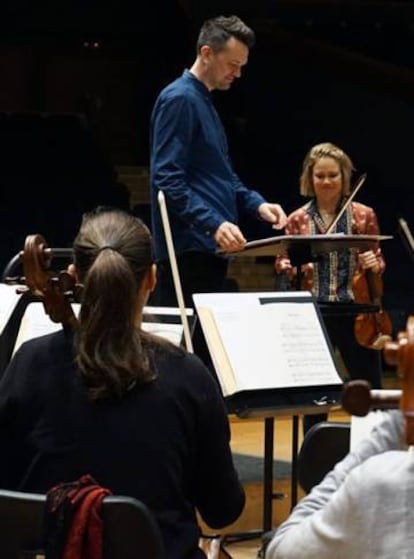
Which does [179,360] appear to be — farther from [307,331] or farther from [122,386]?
[307,331]

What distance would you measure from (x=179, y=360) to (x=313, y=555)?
0.56 meters

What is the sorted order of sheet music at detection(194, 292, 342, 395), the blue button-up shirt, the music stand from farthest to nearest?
the blue button-up shirt < the music stand < sheet music at detection(194, 292, 342, 395)

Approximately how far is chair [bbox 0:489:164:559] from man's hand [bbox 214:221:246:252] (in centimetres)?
148

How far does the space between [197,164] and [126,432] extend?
164 cm

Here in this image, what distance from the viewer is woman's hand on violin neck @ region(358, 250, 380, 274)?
150 inches

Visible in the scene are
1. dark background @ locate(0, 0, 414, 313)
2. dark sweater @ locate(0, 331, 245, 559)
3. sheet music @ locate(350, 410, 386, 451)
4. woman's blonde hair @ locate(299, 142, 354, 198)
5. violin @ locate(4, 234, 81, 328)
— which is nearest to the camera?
dark sweater @ locate(0, 331, 245, 559)

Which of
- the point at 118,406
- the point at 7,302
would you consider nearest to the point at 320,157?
the point at 7,302

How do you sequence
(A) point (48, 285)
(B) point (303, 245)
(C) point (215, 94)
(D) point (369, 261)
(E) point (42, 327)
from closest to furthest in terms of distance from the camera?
(A) point (48, 285) < (E) point (42, 327) < (B) point (303, 245) < (D) point (369, 261) < (C) point (215, 94)

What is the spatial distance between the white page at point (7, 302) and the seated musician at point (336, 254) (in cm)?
129

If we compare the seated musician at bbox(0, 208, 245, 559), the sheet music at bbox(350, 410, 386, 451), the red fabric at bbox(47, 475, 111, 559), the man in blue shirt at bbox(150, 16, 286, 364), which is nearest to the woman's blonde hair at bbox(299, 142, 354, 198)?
the man in blue shirt at bbox(150, 16, 286, 364)

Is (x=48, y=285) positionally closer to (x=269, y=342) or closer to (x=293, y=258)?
(x=269, y=342)

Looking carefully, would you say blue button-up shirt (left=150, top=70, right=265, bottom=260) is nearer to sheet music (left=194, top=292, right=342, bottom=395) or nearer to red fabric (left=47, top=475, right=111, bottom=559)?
sheet music (left=194, top=292, right=342, bottom=395)

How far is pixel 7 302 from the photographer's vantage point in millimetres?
2717

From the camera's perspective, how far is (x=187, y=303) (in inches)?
128
